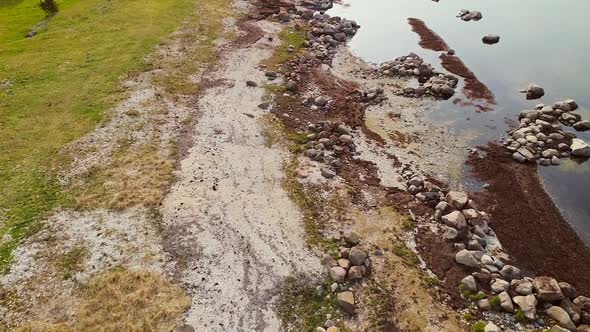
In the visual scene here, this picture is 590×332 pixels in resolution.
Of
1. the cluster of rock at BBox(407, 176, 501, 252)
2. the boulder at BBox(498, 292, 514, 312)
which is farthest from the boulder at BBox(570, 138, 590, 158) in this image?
the boulder at BBox(498, 292, 514, 312)

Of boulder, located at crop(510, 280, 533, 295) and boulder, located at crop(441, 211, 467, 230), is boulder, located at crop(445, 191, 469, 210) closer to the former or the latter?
boulder, located at crop(441, 211, 467, 230)

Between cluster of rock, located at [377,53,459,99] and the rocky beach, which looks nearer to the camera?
the rocky beach

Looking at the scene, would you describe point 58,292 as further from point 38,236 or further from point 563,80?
point 563,80

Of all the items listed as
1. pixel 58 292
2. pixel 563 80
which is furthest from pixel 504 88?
pixel 58 292

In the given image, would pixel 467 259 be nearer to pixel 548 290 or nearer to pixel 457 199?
pixel 548 290

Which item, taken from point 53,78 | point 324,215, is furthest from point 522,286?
point 53,78

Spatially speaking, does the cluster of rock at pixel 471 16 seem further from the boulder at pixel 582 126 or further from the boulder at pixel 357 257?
the boulder at pixel 357 257
